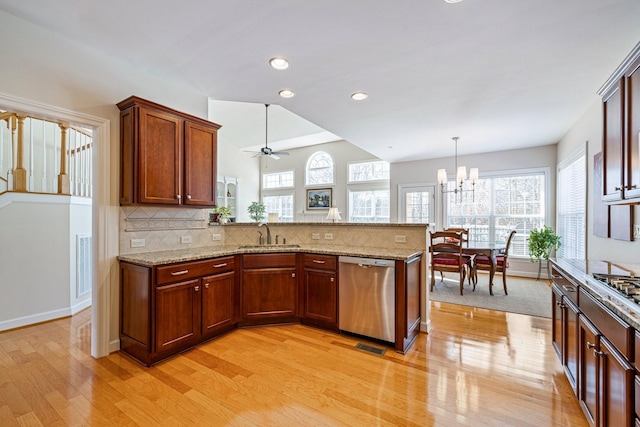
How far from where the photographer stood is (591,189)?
3861 mm

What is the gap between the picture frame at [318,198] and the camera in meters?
8.48

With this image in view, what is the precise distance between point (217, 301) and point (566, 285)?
2954mm

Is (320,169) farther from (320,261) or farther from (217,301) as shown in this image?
(217,301)

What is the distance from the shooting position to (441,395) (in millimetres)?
2045

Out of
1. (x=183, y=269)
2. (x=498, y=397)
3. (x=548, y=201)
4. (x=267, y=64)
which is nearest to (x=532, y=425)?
(x=498, y=397)

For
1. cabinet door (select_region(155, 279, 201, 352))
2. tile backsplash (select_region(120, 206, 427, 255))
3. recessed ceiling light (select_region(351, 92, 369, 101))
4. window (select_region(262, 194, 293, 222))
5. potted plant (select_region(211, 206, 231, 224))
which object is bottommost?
cabinet door (select_region(155, 279, 201, 352))

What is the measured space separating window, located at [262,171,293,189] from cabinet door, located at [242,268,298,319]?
621cm

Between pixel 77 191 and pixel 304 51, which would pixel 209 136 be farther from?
pixel 77 191

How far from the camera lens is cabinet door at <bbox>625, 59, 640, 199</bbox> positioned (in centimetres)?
168

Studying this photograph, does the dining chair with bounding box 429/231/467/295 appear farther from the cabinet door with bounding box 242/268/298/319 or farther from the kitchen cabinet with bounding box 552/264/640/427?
the cabinet door with bounding box 242/268/298/319

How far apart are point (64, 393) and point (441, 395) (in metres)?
2.69

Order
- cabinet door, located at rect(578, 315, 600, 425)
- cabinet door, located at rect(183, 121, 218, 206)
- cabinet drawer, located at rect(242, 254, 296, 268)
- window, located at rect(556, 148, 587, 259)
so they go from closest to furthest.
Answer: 1. cabinet door, located at rect(578, 315, 600, 425)
2. cabinet door, located at rect(183, 121, 218, 206)
3. cabinet drawer, located at rect(242, 254, 296, 268)
4. window, located at rect(556, 148, 587, 259)

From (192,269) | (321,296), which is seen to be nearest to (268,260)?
(321,296)

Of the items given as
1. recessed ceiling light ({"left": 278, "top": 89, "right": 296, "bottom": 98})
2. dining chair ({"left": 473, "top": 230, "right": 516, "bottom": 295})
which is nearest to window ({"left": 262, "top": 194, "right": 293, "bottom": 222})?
dining chair ({"left": 473, "top": 230, "right": 516, "bottom": 295})
